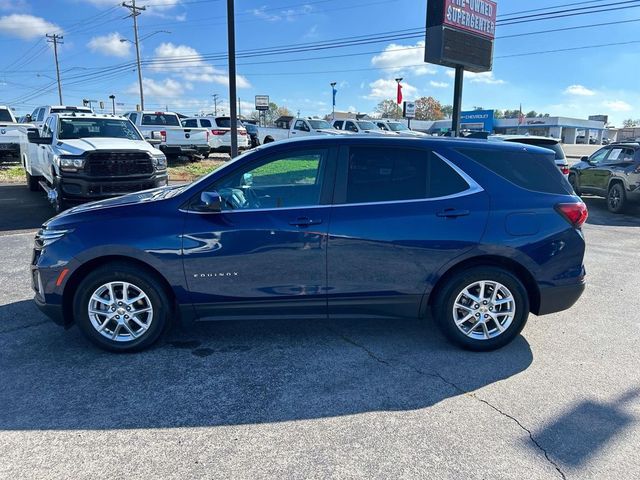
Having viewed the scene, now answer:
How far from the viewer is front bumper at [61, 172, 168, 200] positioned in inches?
332

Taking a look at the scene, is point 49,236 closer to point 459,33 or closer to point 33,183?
point 33,183

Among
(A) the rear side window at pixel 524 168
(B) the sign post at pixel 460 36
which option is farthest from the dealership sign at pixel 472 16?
(A) the rear side window at pixel 524 168

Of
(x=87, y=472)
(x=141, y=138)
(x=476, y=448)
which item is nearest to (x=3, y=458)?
(x=87, y=472)

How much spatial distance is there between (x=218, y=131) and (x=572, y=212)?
20090 mm

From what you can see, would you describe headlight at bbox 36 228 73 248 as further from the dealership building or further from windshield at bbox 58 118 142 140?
the dealership building

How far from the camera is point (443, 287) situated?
159 inches

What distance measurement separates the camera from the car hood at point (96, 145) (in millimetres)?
8641

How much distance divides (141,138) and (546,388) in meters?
9.45

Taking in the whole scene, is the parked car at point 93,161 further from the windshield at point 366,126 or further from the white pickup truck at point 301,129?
the windshield at point 366,126

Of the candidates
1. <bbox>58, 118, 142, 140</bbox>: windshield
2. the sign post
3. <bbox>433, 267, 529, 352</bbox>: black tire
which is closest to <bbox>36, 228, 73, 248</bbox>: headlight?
<bbox>433, 267, 529, 352</bbox>: black tire

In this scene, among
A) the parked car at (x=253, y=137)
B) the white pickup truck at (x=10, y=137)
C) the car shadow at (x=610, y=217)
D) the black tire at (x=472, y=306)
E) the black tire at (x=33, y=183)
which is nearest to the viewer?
the black tire at (x=472, y=306)

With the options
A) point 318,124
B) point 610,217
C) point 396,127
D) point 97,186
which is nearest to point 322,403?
point 97,186

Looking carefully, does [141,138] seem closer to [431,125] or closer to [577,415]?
[577,415]

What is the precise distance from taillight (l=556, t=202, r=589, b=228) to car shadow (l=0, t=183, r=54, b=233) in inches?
343
